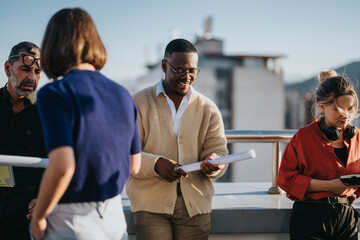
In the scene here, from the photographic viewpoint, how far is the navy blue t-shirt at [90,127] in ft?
4.61

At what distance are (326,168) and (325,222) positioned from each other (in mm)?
329

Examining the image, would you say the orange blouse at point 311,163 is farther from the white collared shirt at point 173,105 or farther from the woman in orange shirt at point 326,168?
the white collared shirt at point 173,105

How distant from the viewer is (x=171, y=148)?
2.34 metres

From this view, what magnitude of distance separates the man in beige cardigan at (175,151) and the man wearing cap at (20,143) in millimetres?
605

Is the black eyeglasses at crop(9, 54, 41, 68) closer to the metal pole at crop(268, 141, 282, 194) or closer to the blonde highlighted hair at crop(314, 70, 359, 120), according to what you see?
the blonde highlighted hair at crop(314, 70, 359, 120)

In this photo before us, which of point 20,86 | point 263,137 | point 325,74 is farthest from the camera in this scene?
point 263,137

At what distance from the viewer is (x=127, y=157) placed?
1.63 m

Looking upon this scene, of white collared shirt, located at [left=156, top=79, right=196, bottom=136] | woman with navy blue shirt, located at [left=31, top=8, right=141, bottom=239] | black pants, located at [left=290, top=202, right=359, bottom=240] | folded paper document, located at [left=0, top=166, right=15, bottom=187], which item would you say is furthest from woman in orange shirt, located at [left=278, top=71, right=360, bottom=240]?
folded paper document, located at [left=0, top=166, right=15, bottom=187]

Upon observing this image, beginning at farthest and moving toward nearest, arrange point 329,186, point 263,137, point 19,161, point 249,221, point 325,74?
point 263,137
point 249,221
point 325,74
point 329,186
point 19,161

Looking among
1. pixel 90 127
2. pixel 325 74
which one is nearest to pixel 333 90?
pixel 325 74

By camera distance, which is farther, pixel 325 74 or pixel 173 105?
pixel 325 74

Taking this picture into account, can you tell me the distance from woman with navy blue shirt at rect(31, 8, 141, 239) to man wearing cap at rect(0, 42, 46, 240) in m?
0.61

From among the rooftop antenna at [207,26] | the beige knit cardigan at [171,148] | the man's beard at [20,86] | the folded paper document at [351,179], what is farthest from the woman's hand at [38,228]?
the rooftop antenna at [207,26]

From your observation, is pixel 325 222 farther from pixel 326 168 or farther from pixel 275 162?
pixel 275 162
